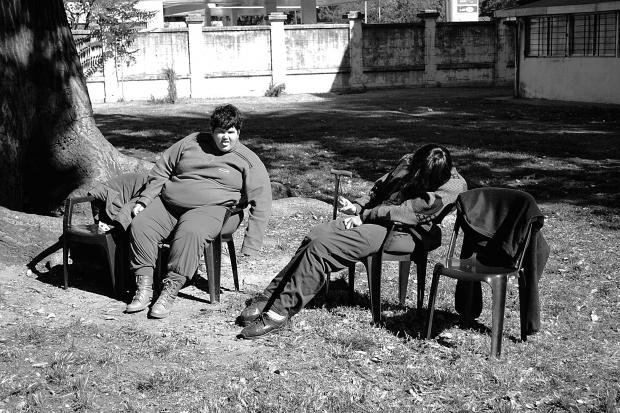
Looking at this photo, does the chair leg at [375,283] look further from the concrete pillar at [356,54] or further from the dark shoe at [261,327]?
the concrete pillar at [356,54]

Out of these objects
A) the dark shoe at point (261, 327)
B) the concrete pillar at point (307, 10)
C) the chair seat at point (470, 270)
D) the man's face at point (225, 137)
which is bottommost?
the dark shoe at point (261, 327)

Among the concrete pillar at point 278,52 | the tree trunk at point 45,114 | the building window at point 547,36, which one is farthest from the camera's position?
the concrete pillar at point 278,52

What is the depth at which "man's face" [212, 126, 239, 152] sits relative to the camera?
20.3 ft

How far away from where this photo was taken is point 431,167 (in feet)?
18.7

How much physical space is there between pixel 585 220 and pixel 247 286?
13.7 feet

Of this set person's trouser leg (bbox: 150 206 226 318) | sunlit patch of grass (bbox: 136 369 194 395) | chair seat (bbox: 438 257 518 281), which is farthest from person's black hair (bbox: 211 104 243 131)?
sunlit patch of grass (bbox: 136 369 194 395)

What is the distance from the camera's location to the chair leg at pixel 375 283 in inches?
224

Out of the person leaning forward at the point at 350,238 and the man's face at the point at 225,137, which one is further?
the man's face at the point at 225,137

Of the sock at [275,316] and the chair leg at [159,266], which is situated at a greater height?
the chair leg at [159,266]

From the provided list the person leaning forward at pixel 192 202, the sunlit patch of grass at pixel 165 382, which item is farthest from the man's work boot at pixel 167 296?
the sunlit patch of grass at pixel 165 382

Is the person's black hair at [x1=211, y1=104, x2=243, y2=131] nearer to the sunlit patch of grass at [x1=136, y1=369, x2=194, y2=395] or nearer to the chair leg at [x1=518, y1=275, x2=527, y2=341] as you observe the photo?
the sunlit patch of grass at [x1=136, y1=369, x2=194, y2=395]

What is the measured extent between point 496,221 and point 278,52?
23346 millimetres

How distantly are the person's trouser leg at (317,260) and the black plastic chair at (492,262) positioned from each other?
0.52 meters

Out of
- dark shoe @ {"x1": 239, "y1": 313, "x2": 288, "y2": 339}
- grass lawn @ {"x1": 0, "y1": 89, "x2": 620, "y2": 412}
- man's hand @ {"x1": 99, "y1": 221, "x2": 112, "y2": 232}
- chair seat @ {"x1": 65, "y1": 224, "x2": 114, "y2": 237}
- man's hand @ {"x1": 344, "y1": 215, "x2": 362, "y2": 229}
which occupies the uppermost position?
man's hand @ {"x1": 344, "y1": 215, "x2": 362, "y2": 229}
